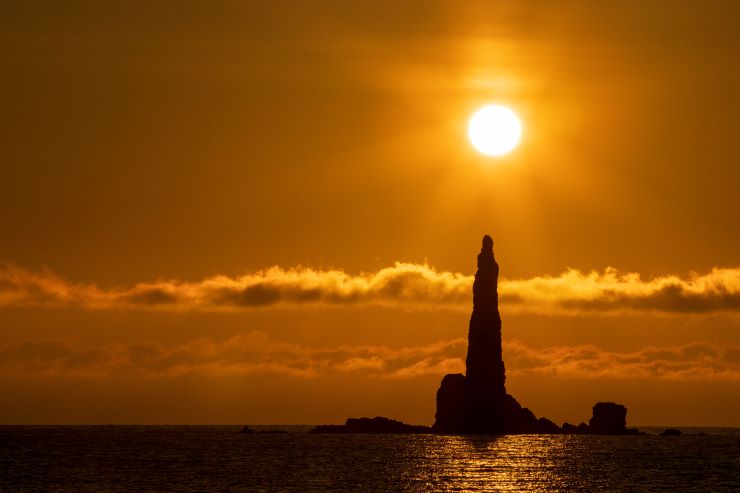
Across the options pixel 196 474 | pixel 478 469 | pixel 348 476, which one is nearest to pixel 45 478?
pixel 196 474

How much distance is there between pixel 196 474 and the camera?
144 metres

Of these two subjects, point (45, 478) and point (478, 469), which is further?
point (478, 469)

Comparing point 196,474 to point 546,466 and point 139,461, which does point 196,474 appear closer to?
point 139,461

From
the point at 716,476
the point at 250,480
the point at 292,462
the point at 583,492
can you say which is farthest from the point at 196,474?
the point at 716,476

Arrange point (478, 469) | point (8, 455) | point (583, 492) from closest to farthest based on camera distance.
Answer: point (583, 492) < point (478, 469) < point (8, 455)

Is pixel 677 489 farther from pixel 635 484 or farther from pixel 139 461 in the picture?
pixel 139 461

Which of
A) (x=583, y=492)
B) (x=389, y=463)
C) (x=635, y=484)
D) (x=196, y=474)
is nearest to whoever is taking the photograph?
(x=583, y=492)

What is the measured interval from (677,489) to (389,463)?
53156 millimetres

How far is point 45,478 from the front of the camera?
134625mm

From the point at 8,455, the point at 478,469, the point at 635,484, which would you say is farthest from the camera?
the point at 8,455

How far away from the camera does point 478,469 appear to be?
154 m

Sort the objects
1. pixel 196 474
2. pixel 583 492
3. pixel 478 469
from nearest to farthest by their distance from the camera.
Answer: pixel 583 492 → pixel 196 474 → pixel 478 469

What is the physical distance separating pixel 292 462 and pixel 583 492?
5673 centimetres

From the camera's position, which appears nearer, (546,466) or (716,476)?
(716,476)
